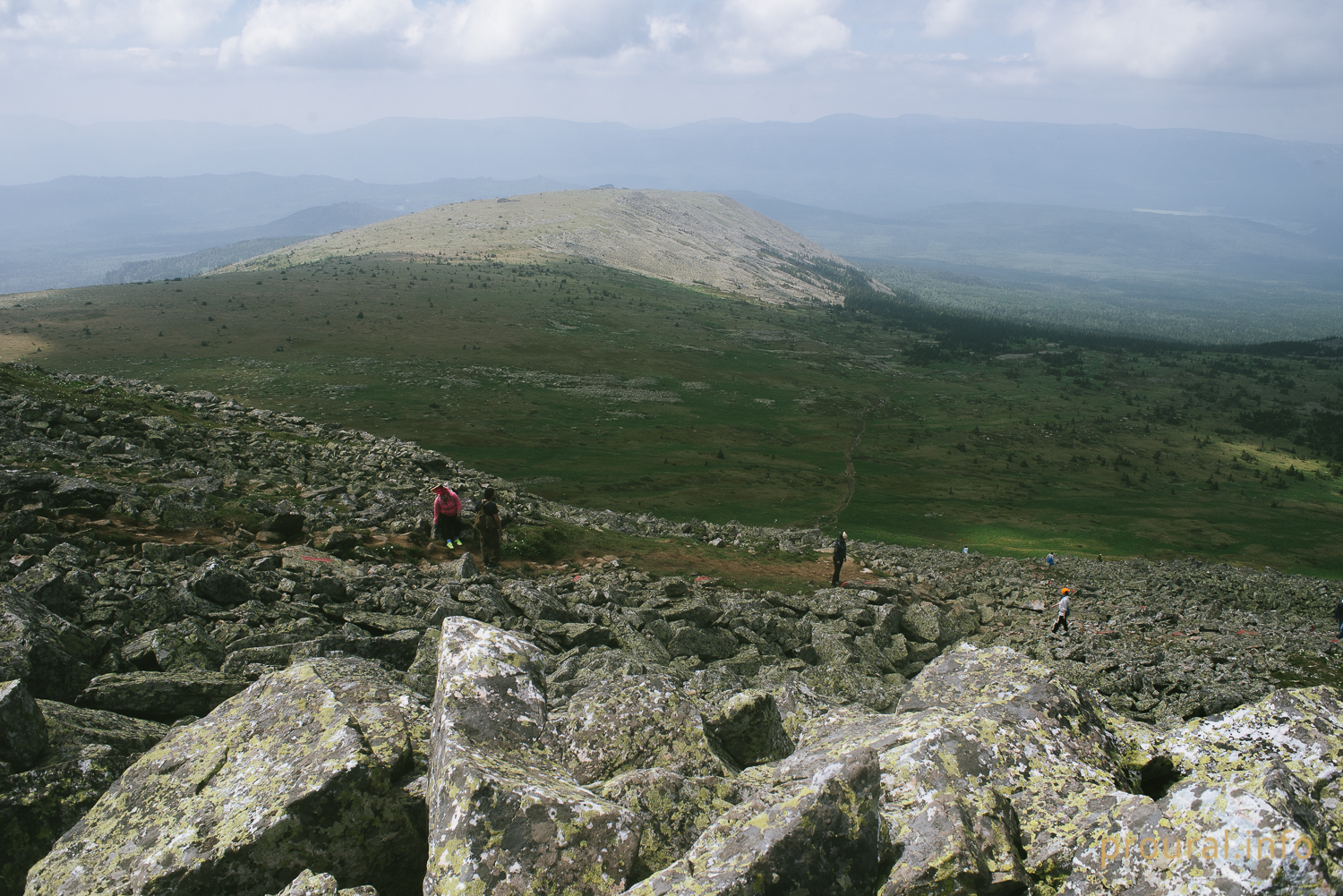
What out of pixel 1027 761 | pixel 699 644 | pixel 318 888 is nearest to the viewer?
pixel 318 888

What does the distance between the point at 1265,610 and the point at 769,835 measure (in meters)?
52.3

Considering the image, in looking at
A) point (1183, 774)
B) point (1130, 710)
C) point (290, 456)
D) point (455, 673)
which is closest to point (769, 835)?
point (455, 673)

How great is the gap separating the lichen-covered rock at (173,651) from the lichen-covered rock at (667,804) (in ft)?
24.6

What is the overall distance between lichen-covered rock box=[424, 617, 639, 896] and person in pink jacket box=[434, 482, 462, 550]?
59.7 feet

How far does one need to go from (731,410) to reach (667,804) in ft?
362

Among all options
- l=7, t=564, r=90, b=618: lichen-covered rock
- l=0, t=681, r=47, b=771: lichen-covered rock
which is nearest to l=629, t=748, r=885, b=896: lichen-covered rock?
l=0, t=681, r=47, b=771: lichen-covered rock

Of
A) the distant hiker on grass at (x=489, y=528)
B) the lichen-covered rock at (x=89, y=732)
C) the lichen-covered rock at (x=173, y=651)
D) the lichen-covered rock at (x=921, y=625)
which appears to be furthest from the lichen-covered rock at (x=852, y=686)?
the distant hiker on grass at (x=489, y=528)

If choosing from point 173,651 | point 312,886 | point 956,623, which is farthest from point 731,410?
point 312,886

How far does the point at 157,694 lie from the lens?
890 cm

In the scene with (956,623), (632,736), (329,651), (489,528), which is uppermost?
(632,736)

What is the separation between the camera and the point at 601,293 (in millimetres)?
191625

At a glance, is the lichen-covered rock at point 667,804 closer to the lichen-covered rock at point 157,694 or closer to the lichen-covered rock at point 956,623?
the lichen-covered rock at point 157,694

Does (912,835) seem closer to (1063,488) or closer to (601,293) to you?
(1063,488)

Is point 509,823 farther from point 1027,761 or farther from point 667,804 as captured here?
point 1027,761
